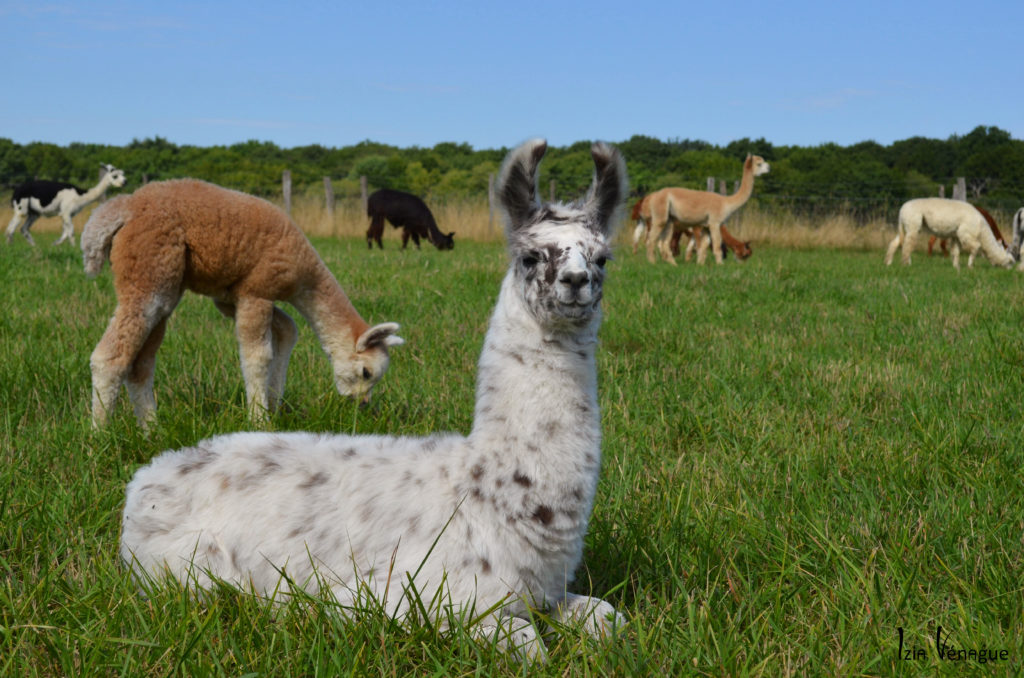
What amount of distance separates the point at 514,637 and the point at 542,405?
56 centimetres

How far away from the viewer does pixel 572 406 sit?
7.16 ft

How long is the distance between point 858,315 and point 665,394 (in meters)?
3.84

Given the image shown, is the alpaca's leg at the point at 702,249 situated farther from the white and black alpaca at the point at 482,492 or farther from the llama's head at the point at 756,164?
the white and black alpaca at the point at 482,492

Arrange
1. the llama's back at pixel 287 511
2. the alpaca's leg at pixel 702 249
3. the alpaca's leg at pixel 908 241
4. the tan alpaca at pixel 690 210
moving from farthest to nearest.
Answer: the alpaca's leg at pixel 908 241 → the tan alpaca at pixel 690 210 → the alpaca's leg at pixel 702 249 → the llama's back at pixel 287 511

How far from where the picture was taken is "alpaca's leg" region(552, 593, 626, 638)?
210 centimetres

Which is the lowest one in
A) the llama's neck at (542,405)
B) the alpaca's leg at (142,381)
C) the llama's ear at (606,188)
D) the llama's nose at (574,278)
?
the alpaca's leg at (142,381)

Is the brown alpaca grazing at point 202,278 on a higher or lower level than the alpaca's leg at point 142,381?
higher

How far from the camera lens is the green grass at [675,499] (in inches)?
79.5

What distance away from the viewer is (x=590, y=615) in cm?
214

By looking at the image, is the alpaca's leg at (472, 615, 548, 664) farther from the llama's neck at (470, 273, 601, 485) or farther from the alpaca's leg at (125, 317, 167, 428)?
the alpaca's leg at (125, 317, 167, 428)

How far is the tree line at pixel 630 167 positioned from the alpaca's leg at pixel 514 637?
3185cm

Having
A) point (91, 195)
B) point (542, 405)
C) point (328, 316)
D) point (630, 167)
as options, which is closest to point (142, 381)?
point (328, 316)

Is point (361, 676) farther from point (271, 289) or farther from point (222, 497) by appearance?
point (271, 289)

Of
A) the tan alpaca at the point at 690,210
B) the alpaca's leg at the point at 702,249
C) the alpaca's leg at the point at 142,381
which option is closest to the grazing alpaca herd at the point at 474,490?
the alpaca's leg at the point at 142,381
